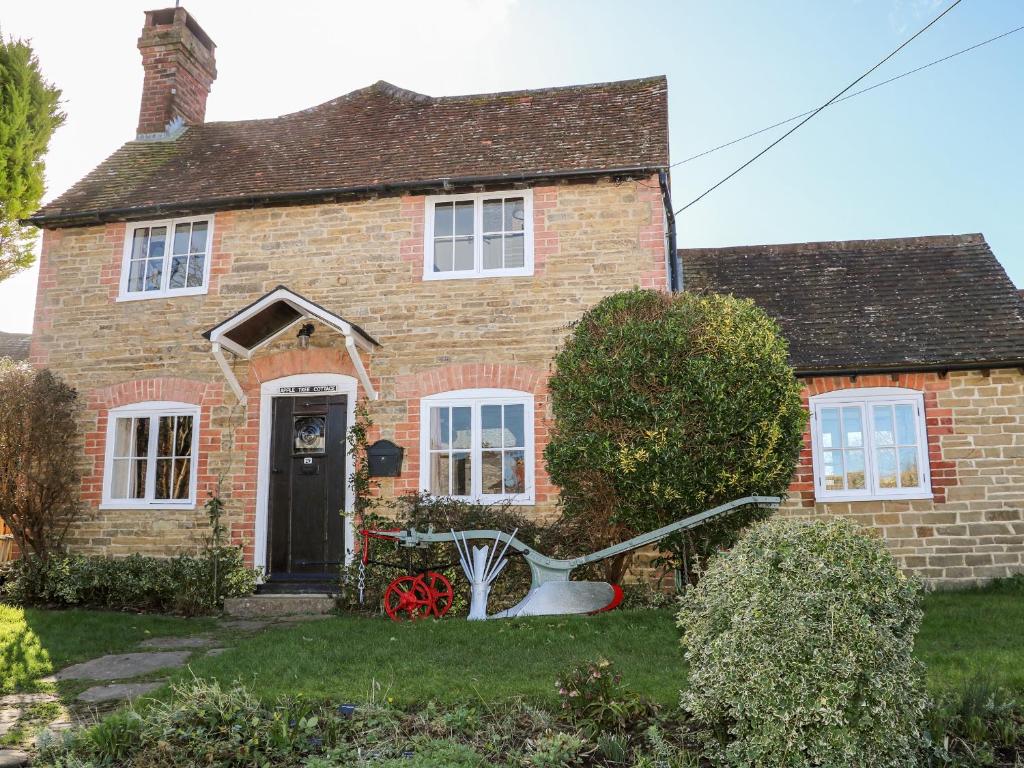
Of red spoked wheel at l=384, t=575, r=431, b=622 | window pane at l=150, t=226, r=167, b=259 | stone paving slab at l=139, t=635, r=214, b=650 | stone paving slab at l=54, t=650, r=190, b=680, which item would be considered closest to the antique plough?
red spoked wheel at l=384, t=575, r=431, b=622

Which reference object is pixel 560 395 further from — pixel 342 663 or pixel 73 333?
pixel 73 333

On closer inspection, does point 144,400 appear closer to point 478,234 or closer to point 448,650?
point 478,234

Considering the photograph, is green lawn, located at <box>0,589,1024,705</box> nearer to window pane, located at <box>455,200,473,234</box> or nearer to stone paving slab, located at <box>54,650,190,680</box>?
stone paving slab, located at <box>54,650,190,680</box>

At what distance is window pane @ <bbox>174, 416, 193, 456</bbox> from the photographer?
1089 cm

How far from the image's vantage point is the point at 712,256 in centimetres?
1379

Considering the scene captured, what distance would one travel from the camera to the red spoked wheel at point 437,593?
8711 mm

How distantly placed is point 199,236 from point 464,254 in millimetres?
3946

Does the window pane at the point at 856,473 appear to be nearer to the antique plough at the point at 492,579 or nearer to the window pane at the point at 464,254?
the antique plough at the point at 492,579

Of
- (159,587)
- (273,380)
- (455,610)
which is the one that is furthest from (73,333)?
(455,610)

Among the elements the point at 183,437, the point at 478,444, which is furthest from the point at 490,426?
the point at 183,437

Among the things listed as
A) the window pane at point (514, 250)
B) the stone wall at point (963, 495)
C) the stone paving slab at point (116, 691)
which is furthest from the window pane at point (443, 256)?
the stone paving slab at point (116, 691)

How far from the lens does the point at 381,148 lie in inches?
470

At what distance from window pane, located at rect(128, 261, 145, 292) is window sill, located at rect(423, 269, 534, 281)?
168 inches

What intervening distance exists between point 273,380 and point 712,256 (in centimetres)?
763
